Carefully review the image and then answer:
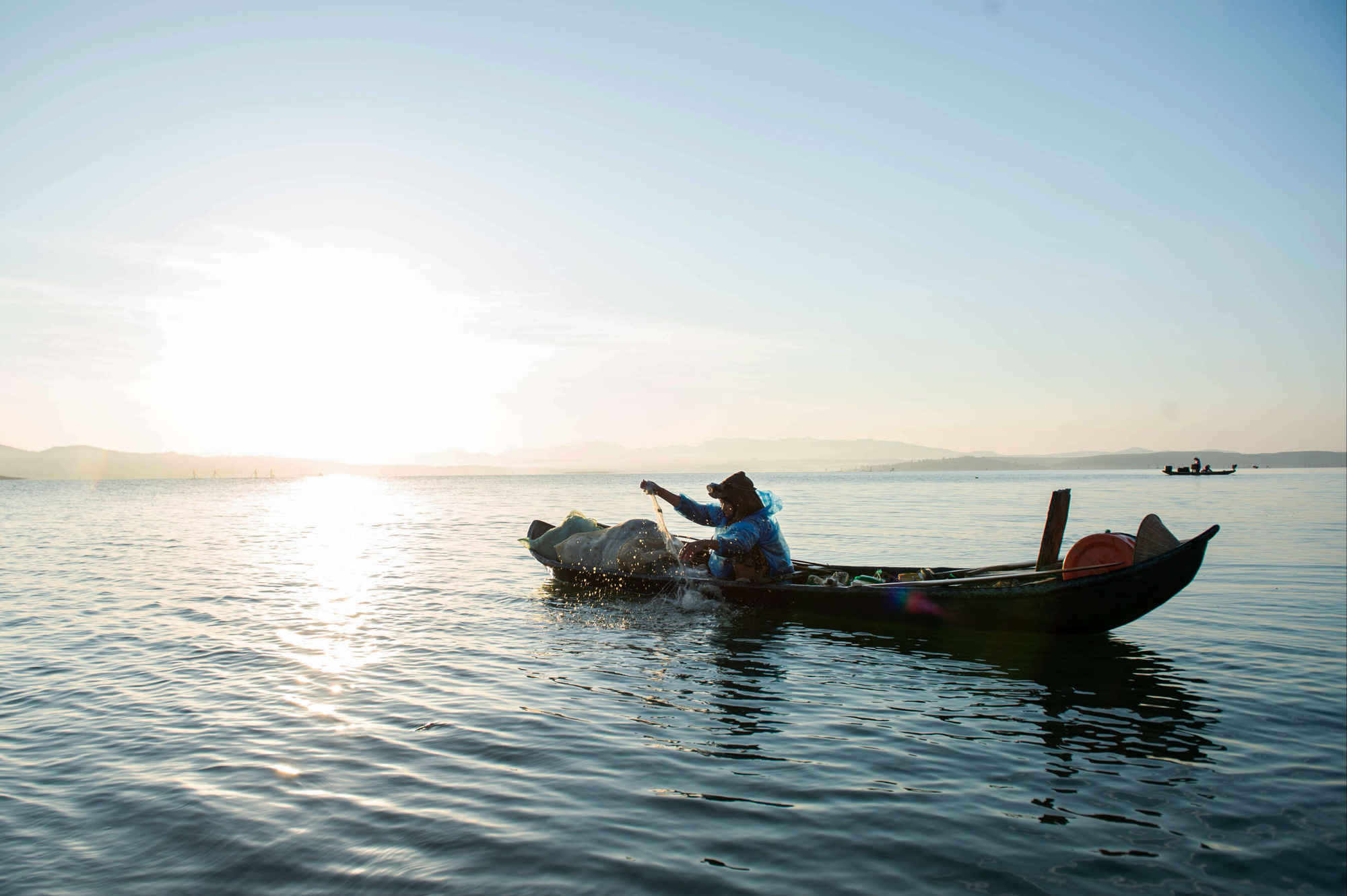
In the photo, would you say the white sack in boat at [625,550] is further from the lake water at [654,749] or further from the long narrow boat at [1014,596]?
the long narrow boat at [1014,596]

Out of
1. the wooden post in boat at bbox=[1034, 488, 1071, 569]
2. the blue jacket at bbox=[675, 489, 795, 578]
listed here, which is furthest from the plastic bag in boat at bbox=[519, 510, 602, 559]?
the wooden post in boat at bbox=[1034, 488, 1071, 569]

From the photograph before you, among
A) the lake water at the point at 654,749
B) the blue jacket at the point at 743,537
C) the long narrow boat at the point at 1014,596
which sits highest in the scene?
the blue jacket at the point at 743,537

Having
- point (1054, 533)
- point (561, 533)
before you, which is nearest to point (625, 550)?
point (561, 533)

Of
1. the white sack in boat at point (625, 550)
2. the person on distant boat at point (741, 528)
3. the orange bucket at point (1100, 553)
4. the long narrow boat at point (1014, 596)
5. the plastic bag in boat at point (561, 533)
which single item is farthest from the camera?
the plastic bag in boat at point (561, 533)

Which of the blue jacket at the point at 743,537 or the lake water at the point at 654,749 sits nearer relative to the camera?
the lake water at the point at 654,749

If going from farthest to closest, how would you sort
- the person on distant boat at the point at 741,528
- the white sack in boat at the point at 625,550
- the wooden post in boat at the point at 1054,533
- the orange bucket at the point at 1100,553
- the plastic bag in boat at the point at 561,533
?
the plastic bag in boat at the point at 561,533
the white sack in boat at the point at 625,550
the person on distant boat at the point at 741,528
the wooden post in boat at the point at 1054,533
the orange bucket at the point at 1100,553

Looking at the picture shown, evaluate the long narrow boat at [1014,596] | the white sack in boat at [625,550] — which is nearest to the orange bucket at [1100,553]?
the long narrow boat at [1014,596]

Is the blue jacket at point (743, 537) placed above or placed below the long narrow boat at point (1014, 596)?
above

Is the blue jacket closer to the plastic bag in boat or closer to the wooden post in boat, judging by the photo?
the plastic bag in boat

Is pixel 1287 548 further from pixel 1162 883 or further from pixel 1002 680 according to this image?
pixel 1162 883

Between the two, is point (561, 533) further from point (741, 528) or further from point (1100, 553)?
point (1100, 553)

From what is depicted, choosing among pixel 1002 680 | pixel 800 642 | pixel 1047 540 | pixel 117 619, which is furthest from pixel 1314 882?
pixel 117 619

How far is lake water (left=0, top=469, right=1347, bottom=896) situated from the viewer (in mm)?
5367

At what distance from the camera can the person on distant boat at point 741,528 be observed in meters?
14.6
